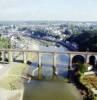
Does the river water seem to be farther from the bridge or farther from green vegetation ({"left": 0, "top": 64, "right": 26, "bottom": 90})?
the bridge

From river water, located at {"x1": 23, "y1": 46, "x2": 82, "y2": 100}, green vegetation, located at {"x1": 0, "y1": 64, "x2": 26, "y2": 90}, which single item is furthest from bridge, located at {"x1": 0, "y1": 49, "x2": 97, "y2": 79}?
river water, located at {"x1": 23, "y1": 46, "x2": 82, "y2": 100}

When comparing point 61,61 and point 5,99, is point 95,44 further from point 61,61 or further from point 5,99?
point 5,99

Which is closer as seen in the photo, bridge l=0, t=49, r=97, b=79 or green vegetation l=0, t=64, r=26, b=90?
green vegetation l=0, t=64, r=26, b=90

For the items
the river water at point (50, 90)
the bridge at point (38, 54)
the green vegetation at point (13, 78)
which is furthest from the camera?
the bridge at point (38, 54)

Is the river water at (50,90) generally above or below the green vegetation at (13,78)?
below

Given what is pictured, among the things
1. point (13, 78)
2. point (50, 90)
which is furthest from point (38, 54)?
point (50, 90)

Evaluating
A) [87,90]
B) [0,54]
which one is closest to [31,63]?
[0,54]

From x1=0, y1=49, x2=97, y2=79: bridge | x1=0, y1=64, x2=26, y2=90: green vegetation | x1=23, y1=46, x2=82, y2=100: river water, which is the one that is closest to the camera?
x1=23, y1=46, x2=82, y2=100: river water

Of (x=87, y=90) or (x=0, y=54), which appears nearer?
(x=87, y=90)

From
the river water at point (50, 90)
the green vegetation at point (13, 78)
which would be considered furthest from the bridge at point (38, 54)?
the river water at point (50, 90)

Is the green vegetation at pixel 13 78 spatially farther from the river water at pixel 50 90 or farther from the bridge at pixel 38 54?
the bridge at pixel 38 54

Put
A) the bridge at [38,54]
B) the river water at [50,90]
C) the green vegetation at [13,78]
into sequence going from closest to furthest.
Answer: the river water at [50,90]
the green vegetation at [13,78]
the bridge at [38,54]
